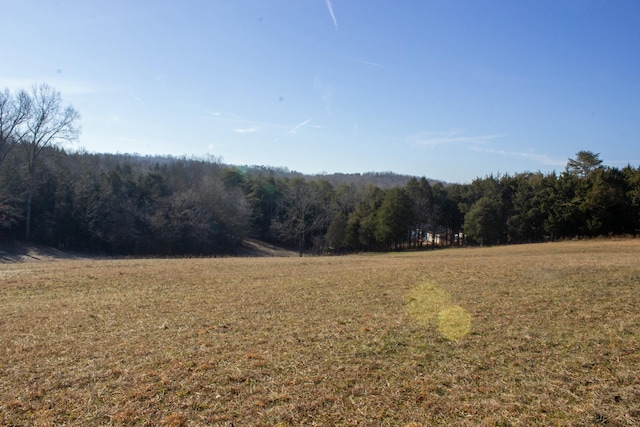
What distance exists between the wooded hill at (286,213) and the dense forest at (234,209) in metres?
0.11

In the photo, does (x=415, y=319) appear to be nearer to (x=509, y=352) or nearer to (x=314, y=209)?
(x=509, y=352)

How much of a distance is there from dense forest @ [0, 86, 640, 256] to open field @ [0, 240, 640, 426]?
3508cm

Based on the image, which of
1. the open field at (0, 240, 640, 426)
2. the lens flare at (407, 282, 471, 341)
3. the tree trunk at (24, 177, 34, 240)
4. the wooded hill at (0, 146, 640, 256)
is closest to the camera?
the open field at (0, 240, 640, 426)

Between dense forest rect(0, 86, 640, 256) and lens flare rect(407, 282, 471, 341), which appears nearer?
lens flare rect(407, 282, 471, 341)

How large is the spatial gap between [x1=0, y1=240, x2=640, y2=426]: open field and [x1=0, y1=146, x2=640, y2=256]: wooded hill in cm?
3480

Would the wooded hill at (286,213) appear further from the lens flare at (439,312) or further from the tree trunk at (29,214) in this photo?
the lens flare at (439,312)

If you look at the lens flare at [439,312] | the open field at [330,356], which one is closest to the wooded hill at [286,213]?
the open field at [330,356]

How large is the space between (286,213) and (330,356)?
5640 cm

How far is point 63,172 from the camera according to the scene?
44844 mm

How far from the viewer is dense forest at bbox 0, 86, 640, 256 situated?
40.2m

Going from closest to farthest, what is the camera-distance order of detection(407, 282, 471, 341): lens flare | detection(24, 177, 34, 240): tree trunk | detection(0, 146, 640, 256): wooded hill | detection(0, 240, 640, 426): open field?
detection(0, 240, 640, 426): open field, detection(407, 282, 471, 341): lens flare, detection(24, 177, 34, 240): tree trunk, detection(0, 146, 640, 256): wooded hill

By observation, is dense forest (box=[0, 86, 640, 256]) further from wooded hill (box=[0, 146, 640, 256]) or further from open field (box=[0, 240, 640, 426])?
open field (box=[0, 240, 640, 426])

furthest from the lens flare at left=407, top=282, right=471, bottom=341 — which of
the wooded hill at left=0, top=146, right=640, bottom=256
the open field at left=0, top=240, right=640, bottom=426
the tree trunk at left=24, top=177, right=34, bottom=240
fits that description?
the tree trunk at left=24, top=177, right=34, bottom=240

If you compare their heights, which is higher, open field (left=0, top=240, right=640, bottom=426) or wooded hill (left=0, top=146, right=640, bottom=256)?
wooded hill (left=0, top=146, right=640, bottom=256)
